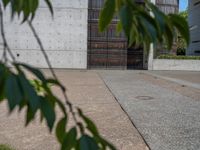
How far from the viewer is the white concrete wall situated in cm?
3459

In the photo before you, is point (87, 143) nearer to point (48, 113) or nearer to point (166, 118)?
point (48, 113)

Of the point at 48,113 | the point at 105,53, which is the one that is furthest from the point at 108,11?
the point at 105,53

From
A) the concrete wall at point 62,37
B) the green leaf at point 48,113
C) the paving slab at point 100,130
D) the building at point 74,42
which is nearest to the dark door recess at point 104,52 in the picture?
the building at point 74,42

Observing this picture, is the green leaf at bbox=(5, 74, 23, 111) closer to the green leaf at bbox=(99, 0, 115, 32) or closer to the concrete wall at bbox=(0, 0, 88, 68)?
the green leaf at bbox=(99, 0, 115, 32)

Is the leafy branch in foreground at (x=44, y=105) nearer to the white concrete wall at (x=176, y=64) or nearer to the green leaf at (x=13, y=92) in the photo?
the green leaf at (x=13, y=92)

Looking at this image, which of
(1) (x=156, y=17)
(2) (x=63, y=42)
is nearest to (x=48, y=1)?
(1) (x=156, y=17)

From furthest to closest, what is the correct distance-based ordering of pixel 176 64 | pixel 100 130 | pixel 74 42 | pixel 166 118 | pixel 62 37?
pixel 176 64, pixel 74 42, pixel 62 37, pixel 166 118, pixel 100 130

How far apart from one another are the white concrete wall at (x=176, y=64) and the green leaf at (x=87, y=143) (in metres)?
33.7

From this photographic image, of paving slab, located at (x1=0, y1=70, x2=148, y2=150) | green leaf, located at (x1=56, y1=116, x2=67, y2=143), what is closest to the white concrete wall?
paving slab, located at (x1=0, y1=70, x2=148, y2=150)

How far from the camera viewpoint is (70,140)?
1017 mm

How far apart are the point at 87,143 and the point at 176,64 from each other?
3435 centimetres

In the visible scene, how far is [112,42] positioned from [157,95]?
20.7 metres

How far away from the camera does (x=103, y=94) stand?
13.7 metres

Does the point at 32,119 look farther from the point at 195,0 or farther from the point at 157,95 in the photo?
the point at 195,0
